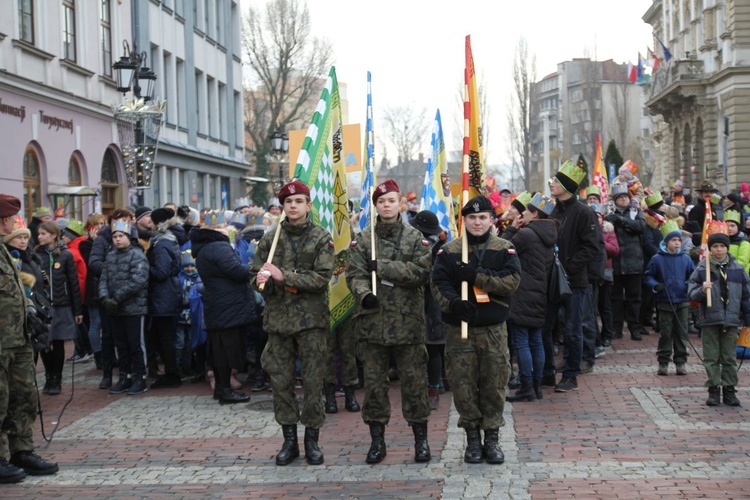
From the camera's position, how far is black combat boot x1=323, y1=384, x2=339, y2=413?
375 inches

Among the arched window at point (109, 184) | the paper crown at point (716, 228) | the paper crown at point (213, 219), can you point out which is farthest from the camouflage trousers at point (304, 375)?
the arched window at point (109, 184)

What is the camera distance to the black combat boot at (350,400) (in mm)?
9601

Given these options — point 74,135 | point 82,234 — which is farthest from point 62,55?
point 82,234

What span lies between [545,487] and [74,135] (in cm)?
1930

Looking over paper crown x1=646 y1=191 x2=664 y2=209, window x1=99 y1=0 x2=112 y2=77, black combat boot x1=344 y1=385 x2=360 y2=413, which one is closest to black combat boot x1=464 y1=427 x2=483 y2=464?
black combat boot x1=344 y1=385 x2=360 y2=413

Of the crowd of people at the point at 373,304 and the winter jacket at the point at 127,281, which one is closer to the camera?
the crowd of people at the point at 373,304

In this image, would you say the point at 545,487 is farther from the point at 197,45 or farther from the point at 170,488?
the point at 197,45

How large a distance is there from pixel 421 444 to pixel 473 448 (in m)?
0.38

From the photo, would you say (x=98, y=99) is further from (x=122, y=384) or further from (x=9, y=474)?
(x=9, y=474)

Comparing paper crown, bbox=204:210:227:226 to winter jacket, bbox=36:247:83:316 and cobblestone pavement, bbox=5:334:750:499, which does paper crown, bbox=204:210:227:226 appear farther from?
winter jacket, bbox=36:247:83:316

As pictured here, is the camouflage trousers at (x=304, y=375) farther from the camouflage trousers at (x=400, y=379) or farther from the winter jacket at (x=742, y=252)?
the winter jacket at (x=742, y=252)

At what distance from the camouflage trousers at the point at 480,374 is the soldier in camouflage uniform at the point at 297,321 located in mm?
1017

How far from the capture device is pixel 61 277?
11.0 m

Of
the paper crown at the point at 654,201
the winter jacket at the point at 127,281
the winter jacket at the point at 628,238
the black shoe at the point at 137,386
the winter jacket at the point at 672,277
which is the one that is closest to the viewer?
the winter jacket at the point at 127,281
